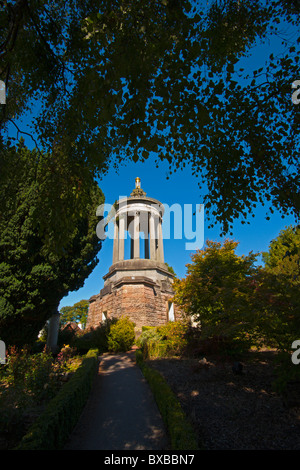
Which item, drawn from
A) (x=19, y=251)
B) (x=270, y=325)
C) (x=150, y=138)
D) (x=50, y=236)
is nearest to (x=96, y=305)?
(x=19, y=251)

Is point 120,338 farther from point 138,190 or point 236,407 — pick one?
point 138,190

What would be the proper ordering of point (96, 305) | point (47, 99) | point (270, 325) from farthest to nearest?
1. point (96, 305)
2. point (47, 99)
3. point (270, 325)

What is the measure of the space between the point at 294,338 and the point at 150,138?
4571 millimetres

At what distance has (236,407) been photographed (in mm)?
4816

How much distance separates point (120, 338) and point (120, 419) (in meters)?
7.92

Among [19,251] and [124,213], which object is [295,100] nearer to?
[19,251]

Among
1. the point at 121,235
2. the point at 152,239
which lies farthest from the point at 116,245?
the point at 152,239

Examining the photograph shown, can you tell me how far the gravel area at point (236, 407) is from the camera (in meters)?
3.71

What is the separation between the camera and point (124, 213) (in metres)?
20.6

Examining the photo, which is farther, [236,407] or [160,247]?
[160,247]

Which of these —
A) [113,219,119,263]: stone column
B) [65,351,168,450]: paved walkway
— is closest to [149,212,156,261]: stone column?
[113,219,119,263]: stone column

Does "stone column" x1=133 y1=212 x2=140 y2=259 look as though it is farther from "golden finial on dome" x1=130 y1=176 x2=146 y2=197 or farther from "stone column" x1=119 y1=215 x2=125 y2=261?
"golden finial on dome" x1=130 y1=176 x2=146 y2=197

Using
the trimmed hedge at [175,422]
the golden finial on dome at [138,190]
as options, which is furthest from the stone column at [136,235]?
the trimmed hedge at [175,422]

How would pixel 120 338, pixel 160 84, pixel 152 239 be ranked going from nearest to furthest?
1. pixel 160 84
2. pixel 120 338
3. pixel 152 239
